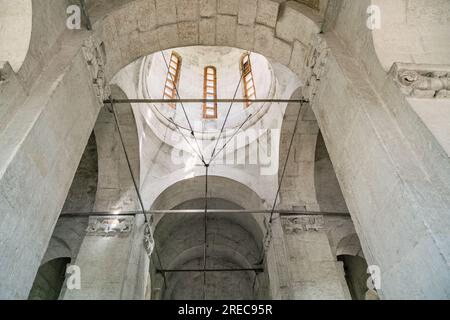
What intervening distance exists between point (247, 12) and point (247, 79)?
766 cm

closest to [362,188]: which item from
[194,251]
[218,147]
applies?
[218,147]

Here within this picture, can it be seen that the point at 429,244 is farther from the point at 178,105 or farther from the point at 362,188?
the point at 178,105

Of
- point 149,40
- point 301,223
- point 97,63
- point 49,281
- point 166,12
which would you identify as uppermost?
point 166,12

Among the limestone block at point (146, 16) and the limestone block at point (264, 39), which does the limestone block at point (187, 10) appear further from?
the limestone block at point (264, 39)

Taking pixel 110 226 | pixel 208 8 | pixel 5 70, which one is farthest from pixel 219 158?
pixel 5 70

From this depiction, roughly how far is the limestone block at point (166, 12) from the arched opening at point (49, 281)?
7780 millimetres

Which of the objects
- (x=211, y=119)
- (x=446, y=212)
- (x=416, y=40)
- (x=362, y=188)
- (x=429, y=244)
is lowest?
(x=429, y=244)

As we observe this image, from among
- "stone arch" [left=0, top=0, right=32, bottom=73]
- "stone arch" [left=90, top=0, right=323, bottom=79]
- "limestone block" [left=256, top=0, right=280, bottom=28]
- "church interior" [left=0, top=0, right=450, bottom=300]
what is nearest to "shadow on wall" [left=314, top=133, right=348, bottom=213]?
"church interior" [left=0, top=0, right=450, bottom=300]

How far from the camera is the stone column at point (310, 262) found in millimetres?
6832

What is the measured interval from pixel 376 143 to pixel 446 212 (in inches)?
33.5

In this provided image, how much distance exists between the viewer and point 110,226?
25.0 ft

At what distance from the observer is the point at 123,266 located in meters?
6.96

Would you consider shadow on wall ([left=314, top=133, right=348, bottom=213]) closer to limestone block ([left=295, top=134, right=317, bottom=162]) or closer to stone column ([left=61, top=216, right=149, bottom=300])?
limestone block ([left=295, top=134, right=317, bottom=162])

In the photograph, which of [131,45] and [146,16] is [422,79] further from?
[131,45]
